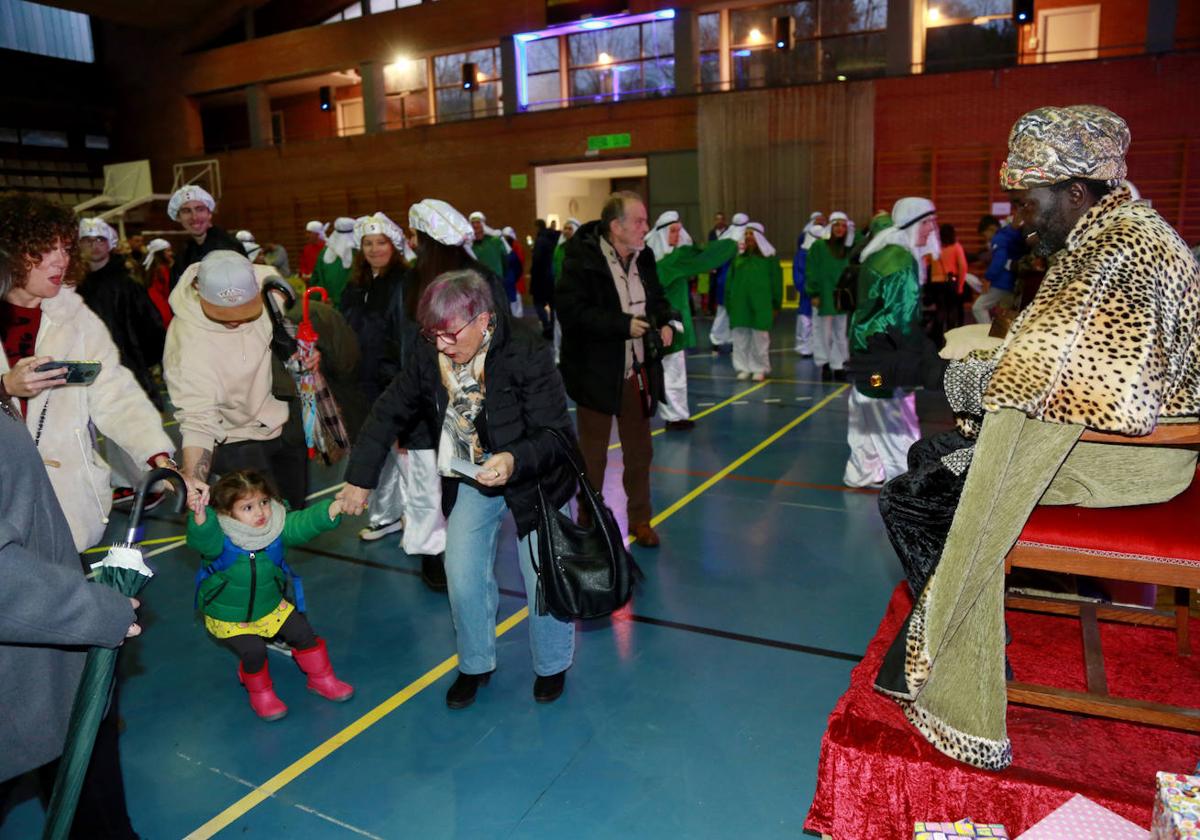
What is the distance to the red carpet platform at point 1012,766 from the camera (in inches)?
82.2

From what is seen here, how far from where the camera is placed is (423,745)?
2984mm

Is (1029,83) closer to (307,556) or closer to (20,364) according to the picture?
(307,556)

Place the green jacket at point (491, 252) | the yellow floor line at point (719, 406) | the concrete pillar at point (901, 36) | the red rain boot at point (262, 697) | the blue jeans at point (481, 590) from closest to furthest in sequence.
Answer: the blue jeans at point (481, 590) → the red rain boot at point (262, 697) → the yellow floor line at point (719, 406) → the green jacket at point (491, 252) → the concrete pillar at point (901, 36)

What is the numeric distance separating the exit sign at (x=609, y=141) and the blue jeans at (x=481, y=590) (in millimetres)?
17580

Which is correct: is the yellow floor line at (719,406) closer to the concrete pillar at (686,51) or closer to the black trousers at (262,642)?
the black trousers at (262,642)

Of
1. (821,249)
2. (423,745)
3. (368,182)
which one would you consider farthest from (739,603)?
(368,182)

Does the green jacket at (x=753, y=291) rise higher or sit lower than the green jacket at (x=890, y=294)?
lower

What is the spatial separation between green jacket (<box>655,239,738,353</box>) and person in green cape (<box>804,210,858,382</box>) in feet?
8.17

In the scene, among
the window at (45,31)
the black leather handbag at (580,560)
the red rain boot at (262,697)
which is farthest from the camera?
the window at (45,31)

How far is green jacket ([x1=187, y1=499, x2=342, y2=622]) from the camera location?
10.1 ft

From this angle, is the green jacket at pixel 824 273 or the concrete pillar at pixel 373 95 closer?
the green jacket at pixel 824 273

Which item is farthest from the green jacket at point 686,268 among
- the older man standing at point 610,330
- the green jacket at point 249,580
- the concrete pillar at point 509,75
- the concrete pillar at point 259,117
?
the concrete pillar at point 259,117

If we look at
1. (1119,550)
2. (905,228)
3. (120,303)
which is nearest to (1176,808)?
(1119,550)

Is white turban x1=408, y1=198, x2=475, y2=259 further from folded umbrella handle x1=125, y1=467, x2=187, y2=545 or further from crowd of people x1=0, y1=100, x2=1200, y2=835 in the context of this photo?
folded umbrella handle x1=125, y1=467, x2=187, y2=545
